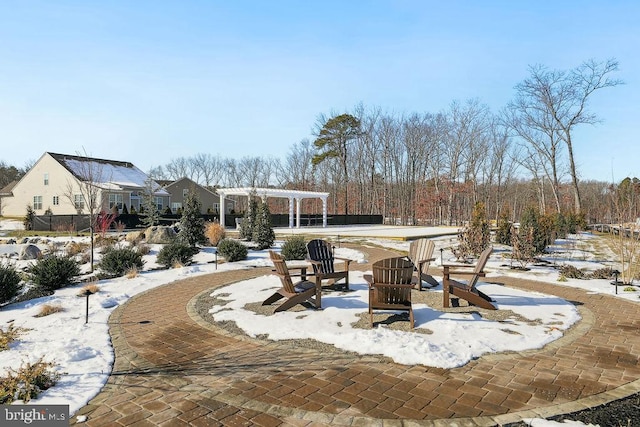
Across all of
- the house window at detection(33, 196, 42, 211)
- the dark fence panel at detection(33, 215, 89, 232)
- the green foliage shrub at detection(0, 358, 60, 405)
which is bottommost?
the green foliage shrub at detection(0, 358, 60, 405)

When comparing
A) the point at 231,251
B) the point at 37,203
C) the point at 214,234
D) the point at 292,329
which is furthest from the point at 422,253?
the point at 37,203

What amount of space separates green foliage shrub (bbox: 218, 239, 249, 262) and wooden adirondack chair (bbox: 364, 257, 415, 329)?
679 cm

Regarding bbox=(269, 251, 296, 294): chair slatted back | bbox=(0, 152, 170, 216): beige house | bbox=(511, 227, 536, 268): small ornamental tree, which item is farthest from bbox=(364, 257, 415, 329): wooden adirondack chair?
bbox=(0, 152, 170, 216): beige house

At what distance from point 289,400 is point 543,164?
34570 mm

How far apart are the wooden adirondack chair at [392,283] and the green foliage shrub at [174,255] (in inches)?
261

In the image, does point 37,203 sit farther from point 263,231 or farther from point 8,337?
point 8,337

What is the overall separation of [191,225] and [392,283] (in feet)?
33.2

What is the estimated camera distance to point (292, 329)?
4836 mm

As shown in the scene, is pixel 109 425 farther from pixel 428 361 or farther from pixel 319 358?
pixel 428 361

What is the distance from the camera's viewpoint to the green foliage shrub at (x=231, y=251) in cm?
1110

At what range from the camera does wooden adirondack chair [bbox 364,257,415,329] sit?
4.95 meters

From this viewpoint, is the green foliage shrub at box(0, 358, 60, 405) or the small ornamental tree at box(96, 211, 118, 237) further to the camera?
the small ornamental tree at box(96, 211, 118, 237)

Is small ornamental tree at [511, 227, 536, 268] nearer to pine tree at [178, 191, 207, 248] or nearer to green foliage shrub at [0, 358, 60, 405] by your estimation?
pine tree at [178, 191, 207, 248]

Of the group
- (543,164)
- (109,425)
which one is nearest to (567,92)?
(543,164)
